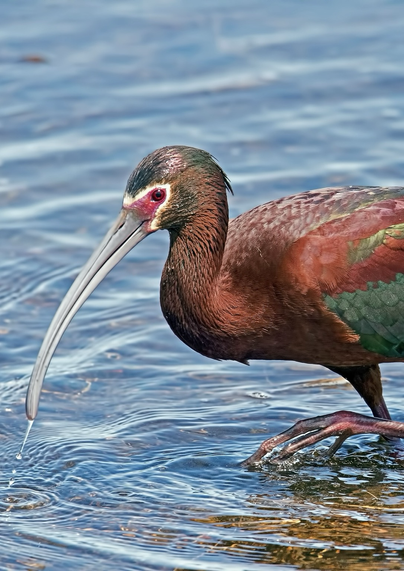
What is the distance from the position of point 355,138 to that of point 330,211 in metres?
4.72

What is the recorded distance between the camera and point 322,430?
22.1 feet

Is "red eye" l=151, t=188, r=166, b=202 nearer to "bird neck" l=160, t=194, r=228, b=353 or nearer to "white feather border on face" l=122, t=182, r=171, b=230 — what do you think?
"white feather border on face" l=122, t=182, r=171, b=230

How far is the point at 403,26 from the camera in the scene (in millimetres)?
13336

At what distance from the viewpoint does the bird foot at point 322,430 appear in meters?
6.67

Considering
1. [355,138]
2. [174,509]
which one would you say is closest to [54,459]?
[174,509]

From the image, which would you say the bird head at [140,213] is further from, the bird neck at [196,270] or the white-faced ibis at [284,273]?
the bird neck at [196,270]

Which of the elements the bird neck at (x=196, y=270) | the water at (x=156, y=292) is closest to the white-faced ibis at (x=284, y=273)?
the bird neck at (x=196, y=270)

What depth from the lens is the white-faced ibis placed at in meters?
6.40

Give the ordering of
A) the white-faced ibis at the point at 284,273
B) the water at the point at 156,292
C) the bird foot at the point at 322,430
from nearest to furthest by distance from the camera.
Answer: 1. the water at the point at 156,292
2. the white-faced ibis at the point at 284,273
3. the bird foot at the point at 322,430

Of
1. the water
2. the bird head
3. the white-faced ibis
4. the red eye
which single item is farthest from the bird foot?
the red eye

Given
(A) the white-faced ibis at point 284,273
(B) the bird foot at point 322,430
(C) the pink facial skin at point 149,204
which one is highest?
(C) the pink facial skin at point 149,204

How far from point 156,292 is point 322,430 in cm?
246

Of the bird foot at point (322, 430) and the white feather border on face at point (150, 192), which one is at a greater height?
the white feather border on face at point (150, 192)

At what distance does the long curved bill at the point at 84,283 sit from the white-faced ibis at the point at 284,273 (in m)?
0.06
